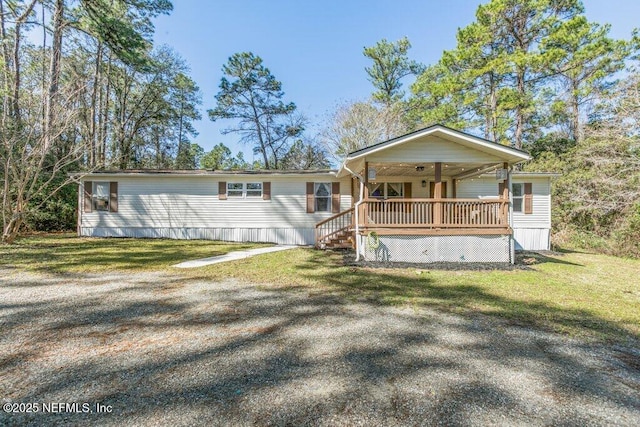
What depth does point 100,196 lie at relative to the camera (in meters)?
12.7

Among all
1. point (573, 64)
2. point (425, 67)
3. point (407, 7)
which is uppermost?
point (425, 67)

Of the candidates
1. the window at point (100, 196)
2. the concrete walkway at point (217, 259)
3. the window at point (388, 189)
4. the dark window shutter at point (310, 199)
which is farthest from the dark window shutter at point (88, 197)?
the window at point (388, 189)

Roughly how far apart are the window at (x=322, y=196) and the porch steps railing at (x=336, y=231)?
80cm

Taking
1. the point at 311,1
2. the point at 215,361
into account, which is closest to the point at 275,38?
the point at 311,1

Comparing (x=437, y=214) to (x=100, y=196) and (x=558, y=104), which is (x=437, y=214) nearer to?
(x=100, y=196)

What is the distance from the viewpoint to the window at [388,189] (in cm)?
1272

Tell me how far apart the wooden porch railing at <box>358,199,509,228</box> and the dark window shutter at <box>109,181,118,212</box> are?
10661 mm

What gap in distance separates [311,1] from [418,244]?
13.1 m

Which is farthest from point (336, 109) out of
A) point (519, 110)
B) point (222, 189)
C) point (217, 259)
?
point (217, 259)

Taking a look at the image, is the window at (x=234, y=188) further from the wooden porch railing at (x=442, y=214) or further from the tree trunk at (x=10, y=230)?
the tree trunk at (x=10, y=230)

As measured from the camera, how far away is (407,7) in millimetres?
14516

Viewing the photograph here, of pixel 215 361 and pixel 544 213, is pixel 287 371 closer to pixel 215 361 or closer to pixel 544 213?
pixel 215 361

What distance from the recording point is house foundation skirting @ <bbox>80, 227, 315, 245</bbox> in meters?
12.8

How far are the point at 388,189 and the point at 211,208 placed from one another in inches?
303
